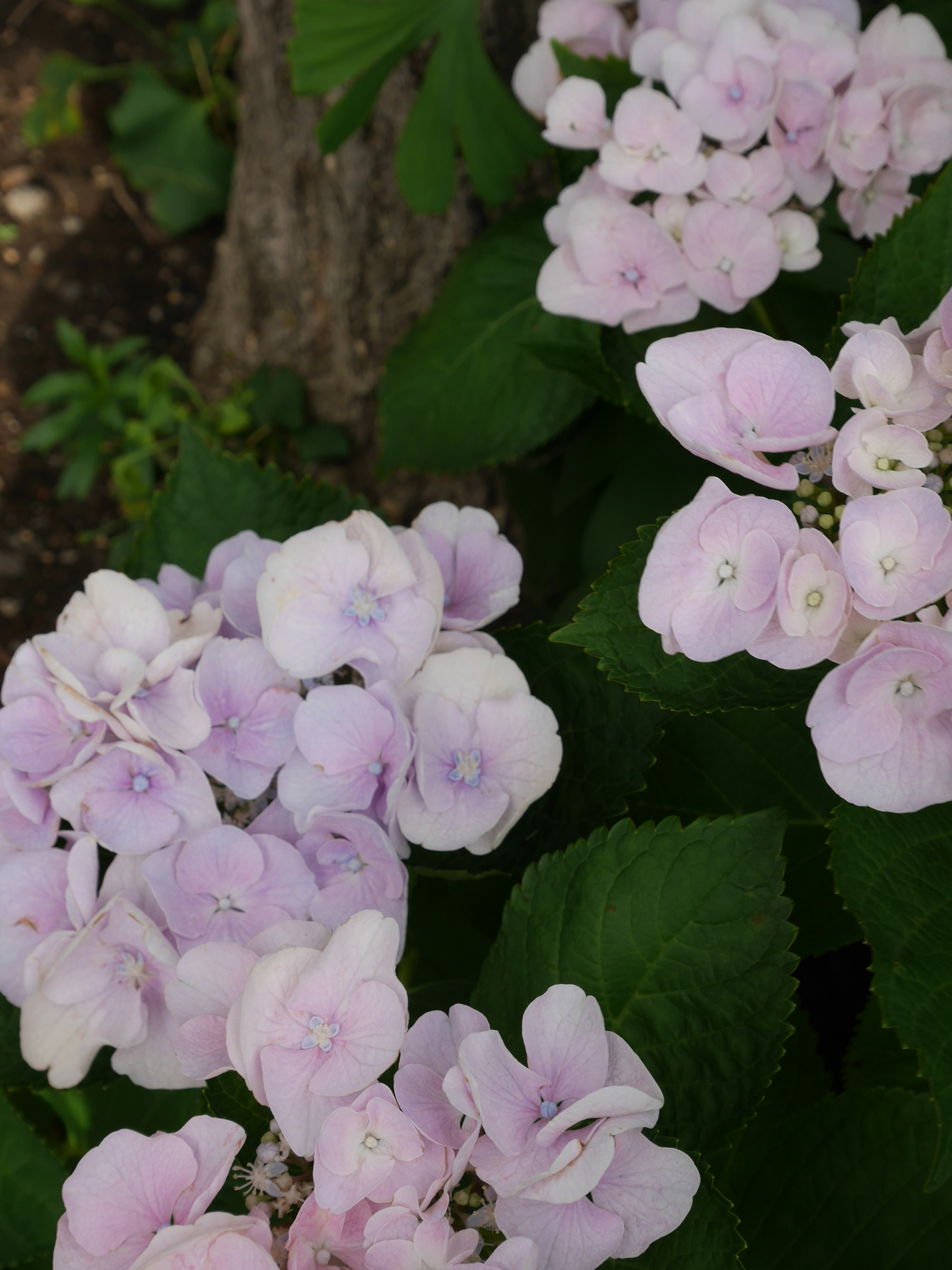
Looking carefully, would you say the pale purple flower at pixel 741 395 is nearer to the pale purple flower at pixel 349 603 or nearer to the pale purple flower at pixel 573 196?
the pale purple flower at pixel 349 603

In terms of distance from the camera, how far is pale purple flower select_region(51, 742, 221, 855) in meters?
0.78

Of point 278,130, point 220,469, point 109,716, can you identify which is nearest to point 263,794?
point 109,716

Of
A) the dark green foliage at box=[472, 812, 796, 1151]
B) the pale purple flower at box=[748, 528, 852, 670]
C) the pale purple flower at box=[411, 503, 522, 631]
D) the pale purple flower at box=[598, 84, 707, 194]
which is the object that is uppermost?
the pale purple flower at box=[598, 84, 707, 194]

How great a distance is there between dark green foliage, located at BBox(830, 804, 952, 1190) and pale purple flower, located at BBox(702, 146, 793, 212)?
596mm

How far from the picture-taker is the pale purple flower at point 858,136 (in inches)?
39.4

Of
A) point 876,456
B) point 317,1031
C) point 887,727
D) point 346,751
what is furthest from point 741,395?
point 317,1031

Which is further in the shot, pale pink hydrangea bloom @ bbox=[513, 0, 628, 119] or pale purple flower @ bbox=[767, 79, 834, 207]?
pale pink hydrangea bloom @ bbox=[513, 0, 628, 119]

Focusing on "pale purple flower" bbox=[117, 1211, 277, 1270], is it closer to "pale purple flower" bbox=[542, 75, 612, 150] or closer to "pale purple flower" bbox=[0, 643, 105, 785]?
"pale purple flower" bbox=[0, 643, 105, 785]

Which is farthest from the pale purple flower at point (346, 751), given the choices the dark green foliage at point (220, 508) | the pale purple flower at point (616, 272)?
the pale purple flower at point (616, 272)

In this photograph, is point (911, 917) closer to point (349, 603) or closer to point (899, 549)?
point (899, 549)

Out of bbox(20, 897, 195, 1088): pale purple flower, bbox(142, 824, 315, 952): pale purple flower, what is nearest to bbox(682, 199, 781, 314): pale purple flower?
bbox(142, 824, 315, 952): pale purple flower

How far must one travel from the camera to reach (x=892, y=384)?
2.22ft

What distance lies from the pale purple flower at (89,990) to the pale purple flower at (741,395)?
0.52m

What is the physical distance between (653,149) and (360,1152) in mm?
887
